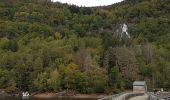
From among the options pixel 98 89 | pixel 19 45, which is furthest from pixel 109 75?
pixel 19 45

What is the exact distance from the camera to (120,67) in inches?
5881

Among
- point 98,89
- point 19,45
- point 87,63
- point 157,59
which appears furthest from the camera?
point 19,45

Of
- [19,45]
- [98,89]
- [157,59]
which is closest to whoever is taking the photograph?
[98,89]

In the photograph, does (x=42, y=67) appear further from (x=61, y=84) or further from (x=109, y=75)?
(x=109, y=75)

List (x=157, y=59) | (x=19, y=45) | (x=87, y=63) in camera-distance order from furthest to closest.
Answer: (x=19, y=45) < (x=157, y=59) < (x=87, y=63)

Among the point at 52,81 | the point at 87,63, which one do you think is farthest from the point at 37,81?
the point at 87,63

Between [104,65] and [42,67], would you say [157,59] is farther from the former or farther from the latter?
[42,67]

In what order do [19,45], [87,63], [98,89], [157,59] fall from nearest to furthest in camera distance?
[98,89], [87,63], [157,59], [19,45]

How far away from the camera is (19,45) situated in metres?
183

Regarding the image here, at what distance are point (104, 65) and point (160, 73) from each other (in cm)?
1835

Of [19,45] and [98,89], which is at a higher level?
[19,45]

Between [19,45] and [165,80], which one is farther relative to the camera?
[19,45]

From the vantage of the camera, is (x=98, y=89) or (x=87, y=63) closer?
(x=98, y=89)

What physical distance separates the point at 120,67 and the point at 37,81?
92.5 feet
